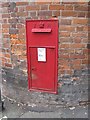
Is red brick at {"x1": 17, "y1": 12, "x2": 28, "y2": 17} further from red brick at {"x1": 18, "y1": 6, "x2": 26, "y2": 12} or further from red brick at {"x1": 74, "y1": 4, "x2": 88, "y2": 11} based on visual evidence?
red brick at {"x1": 74, "y1": 4, "x2": 88, "y2": 11}

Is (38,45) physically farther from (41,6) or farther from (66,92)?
(66,92)

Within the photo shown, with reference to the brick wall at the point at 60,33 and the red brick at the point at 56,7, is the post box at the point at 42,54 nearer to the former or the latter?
the brick wall at the point at 60,33

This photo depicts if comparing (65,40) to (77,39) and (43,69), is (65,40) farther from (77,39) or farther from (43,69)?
(43,69)

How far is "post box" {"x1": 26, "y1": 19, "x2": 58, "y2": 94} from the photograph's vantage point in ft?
14.0

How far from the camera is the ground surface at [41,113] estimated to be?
4301 mm

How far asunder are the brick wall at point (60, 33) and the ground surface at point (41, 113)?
1.50 feet

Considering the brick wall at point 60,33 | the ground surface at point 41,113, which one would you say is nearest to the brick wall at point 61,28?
the brick wall at point 60,33

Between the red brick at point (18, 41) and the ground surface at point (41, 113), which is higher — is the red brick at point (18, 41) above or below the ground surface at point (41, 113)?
above

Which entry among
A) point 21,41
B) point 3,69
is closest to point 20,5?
Result: point 21,41

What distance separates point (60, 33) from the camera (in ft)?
14.0

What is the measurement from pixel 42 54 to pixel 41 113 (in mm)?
1030

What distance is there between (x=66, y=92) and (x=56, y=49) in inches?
32.0

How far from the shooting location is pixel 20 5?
4.31 m

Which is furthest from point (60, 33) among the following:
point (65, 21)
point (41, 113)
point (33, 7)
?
point (41, 113)
